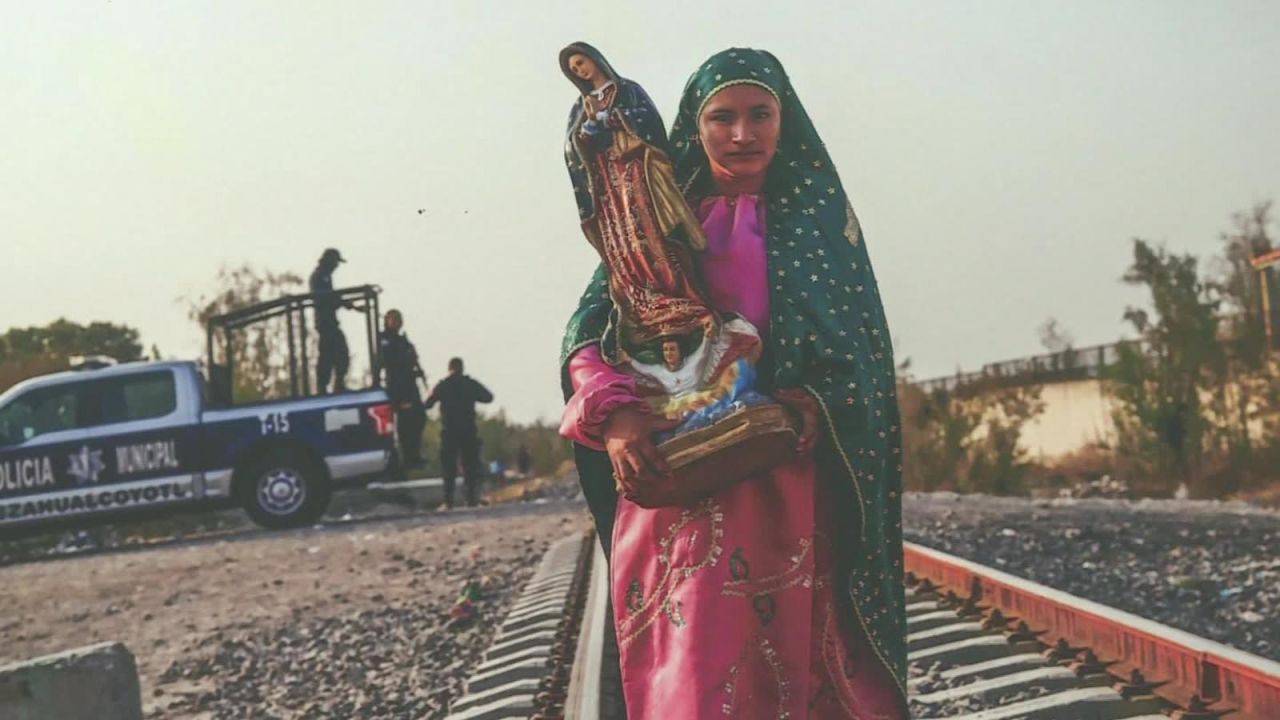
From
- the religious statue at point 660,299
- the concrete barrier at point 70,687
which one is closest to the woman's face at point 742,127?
the religious statue at point 660,299

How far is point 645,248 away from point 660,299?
0.32 ft

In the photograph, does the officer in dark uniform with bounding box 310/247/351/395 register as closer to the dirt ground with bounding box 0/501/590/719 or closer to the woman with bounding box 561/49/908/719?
the dirt ground with bounding box 0/501/590/719

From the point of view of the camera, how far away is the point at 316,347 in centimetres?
1498

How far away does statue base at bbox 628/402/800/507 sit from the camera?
7.82 ft

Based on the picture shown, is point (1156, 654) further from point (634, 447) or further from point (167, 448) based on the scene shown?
point (167, 448)

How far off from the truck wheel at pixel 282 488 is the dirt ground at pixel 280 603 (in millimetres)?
436

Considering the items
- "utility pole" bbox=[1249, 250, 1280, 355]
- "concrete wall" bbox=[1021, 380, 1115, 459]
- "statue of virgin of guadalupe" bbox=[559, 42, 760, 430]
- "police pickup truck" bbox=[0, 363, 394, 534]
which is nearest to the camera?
"statue of virgin of guadalupe" bbox=[559, 42, 760, 430]

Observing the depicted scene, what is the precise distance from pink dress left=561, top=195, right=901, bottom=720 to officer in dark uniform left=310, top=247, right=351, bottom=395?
40.1 ft

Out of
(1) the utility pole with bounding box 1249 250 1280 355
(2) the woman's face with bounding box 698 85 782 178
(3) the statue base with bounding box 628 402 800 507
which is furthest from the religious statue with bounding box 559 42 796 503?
(1) the utility pole with bounding box 1249 250 1280 355

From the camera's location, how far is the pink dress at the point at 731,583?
2.45 m

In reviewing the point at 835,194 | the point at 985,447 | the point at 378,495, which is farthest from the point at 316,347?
the point at 835,194

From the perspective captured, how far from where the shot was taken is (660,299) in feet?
8.36

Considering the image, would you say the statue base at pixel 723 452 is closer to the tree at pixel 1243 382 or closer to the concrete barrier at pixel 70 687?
the concrete barrier at pixel 70 687

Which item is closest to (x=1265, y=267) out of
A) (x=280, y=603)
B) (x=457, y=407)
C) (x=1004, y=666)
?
(x=457, y=407)
